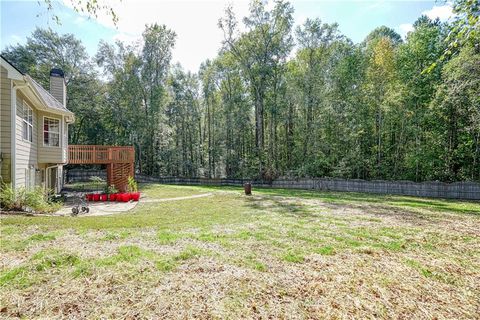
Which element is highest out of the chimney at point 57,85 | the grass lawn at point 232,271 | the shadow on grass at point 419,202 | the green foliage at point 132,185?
the chimney at point 57,85

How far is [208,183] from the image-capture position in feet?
76.4

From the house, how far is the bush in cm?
54

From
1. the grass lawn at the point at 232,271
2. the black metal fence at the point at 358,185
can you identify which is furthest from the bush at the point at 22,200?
the black metal fence at the point at 358,185

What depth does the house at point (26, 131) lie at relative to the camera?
25.1 ft

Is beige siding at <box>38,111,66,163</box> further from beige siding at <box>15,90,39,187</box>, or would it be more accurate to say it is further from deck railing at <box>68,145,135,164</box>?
deck railing at <box>68,145,135,164</box>

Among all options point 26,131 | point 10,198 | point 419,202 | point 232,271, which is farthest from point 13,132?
point 419,202

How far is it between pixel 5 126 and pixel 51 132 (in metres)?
3.91

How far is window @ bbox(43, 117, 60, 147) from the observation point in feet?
37.8

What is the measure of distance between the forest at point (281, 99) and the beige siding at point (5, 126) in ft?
57.1

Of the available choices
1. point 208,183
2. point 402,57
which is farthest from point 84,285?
point 402,57

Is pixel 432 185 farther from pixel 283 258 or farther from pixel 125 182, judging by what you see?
pixel 125 182

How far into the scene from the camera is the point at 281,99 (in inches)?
937

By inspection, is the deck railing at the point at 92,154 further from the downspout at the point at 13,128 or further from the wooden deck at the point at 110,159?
the downspout at the point at 13,128

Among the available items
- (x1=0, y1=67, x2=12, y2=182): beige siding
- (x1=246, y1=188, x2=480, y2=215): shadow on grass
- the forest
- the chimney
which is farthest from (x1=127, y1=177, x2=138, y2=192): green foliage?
the forest
